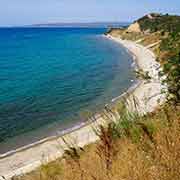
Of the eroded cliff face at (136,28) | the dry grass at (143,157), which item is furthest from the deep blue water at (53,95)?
the eroded cliff face at (136,28)

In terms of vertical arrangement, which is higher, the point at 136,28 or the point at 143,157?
the point at 143,157

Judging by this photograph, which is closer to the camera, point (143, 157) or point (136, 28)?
point (143, 157)

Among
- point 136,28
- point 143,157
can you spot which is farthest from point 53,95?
point 136,28

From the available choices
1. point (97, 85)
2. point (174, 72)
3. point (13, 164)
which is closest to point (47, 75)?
point (97, 85)

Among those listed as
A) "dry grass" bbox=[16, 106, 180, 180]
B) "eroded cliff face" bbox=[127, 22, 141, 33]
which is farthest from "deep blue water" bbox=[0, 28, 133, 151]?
"eroded cliff face" bbox=[127, 22, 141, 33]

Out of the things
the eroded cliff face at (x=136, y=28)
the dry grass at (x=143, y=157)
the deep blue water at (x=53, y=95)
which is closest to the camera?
the dry grass at (x=143, y=157)

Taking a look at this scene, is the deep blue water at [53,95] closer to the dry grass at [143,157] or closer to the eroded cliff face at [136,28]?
the dry grass at [143,157]

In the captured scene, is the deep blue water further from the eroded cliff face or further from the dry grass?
the eroded cliff face

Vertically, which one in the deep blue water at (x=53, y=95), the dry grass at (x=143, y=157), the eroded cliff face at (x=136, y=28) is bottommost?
the deep blue water at (x=53, y=95)

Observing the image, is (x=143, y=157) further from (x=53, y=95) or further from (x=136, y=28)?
(x=136, y=28)

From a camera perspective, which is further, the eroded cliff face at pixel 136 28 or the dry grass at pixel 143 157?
the eroded cliff face at pixel 136 28

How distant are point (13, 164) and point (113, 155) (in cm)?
1351

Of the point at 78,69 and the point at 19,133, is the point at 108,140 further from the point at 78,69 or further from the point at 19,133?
the point at 78,69

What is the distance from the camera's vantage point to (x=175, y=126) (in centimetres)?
466
